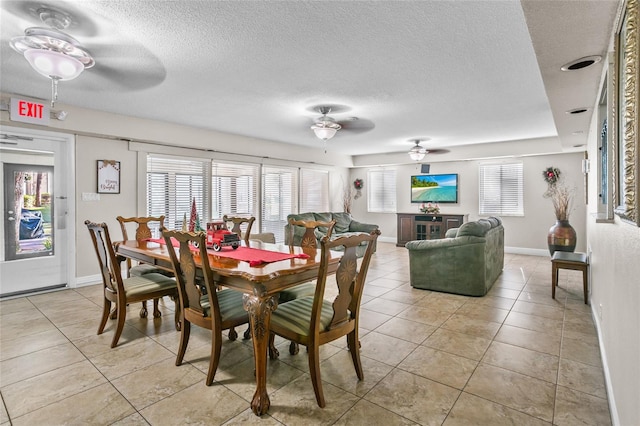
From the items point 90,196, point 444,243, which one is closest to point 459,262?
point 444,243

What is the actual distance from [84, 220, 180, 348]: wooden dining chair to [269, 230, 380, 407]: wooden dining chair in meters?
1.35

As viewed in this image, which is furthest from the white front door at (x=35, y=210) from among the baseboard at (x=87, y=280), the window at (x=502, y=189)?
the window at (x=502, y=189)

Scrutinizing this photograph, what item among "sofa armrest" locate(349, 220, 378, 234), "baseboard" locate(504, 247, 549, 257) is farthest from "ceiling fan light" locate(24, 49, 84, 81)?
"baseboard" locate(504, 247, 549, 257)

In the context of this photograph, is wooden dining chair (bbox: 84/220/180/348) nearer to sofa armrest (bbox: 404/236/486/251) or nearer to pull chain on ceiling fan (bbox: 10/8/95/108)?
pull chain on ceiling fan (bbox: 10/8/95/108)

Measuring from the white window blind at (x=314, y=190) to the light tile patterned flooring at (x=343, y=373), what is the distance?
4.89m

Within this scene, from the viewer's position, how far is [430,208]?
7.95 metres

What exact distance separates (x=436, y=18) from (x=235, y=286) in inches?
87.8

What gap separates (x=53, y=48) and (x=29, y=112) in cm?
219

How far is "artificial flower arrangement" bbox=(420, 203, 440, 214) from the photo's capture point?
309 inches

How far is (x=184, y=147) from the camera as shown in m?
5.65

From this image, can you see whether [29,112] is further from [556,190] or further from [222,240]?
[556,190]

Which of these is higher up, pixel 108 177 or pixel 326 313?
pixel 108 177

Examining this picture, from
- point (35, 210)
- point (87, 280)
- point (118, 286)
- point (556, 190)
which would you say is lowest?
point (87, 280)

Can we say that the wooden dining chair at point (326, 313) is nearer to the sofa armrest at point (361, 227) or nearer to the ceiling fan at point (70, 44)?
the ceiling fan at point (70, 44)
